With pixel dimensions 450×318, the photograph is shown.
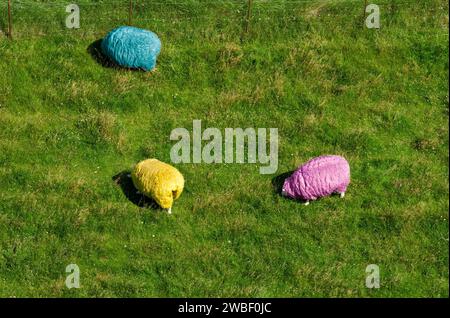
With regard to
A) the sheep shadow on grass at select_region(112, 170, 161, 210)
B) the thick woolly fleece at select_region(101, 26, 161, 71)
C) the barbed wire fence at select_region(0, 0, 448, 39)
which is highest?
the barbed wire fence at select_region(0, 0, 448, 39)

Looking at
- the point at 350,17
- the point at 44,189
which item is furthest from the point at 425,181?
the point at 44,189

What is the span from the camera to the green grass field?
83.4ft

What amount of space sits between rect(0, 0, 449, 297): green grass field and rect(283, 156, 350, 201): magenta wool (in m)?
0.44

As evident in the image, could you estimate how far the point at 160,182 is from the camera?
25.9 metres

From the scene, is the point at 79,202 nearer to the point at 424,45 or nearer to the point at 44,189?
the point at 44,189

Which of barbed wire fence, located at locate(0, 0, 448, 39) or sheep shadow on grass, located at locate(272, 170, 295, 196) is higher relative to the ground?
barbed wire fence, located at locate(0, 0, 448, 39)

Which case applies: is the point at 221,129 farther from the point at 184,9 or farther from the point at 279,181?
the point at 184,9

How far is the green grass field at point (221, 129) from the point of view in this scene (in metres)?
25.4

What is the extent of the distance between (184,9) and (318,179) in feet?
29.0

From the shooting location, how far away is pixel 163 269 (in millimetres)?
25375

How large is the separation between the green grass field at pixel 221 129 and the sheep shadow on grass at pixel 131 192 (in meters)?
0.12

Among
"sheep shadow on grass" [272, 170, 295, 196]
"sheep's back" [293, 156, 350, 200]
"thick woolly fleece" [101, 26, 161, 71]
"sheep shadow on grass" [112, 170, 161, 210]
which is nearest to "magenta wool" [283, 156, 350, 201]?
"sheep's back" [293, 156, 350, 200]

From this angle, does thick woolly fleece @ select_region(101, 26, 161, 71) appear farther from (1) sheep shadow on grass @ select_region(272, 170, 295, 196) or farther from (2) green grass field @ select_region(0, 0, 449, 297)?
(1) sheep shadow on grass @ select_region(272, 170, 295, 196)

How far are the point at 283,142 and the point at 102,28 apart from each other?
7.75 metres
